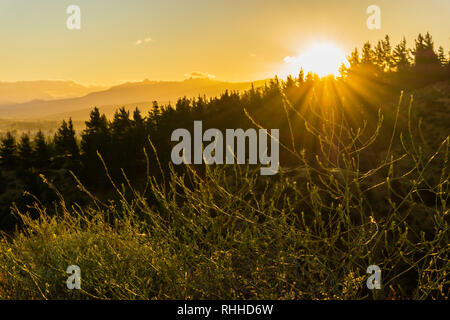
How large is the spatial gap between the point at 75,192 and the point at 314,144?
83.5ft

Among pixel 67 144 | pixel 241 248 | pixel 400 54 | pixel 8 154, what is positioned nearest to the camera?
pixel 241 248

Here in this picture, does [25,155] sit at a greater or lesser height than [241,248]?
greater

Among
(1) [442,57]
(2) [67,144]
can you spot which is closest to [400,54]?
(1) [442,57]

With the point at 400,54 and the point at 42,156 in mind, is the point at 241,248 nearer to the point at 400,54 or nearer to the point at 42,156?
the point at 42,156

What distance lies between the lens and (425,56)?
202 feet

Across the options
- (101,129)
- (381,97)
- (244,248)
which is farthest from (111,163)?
(244,248)

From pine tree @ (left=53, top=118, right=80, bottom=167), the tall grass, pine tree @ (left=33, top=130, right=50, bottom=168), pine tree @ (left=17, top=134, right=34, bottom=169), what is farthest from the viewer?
pine tree @ (left=53, top=118, right=80, bottom=167)

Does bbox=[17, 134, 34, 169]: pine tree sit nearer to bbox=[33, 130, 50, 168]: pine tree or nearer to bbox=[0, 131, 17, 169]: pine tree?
bbox=[33, 130, 50, 168]: pine tree

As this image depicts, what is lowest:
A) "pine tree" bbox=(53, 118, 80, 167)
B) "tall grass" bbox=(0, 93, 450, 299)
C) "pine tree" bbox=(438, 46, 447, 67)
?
"tall grass" bbox=(0, 93, 450, 299)

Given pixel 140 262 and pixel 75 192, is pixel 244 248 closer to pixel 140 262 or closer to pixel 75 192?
pixel 140 262

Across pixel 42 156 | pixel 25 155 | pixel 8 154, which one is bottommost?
pixel 42 156

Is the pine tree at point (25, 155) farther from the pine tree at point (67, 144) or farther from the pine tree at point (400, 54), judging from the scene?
the pine tree at point (400, 54)

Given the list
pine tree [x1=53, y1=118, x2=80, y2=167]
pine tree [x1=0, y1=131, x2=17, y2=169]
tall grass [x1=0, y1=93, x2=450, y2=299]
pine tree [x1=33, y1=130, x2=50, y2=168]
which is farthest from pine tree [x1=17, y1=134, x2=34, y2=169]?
tall grass [x1=0, y1=93, x2=450, y2=299]

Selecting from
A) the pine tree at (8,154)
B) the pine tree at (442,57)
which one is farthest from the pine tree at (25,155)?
the pine tree at (442,57)
